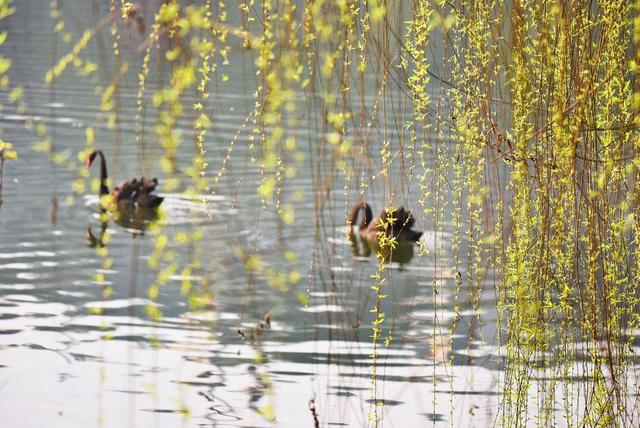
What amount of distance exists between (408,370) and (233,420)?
105 cm

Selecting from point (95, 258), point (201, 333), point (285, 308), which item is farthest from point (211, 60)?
point (95, 258)

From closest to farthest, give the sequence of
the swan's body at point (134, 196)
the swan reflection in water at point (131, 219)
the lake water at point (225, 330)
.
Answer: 1. the lake water at point (225, 330)
2. the swan reflection in water at point (131, 219)
3. the swan's body at point (134, 196)

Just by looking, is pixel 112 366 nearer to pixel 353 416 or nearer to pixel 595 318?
pixel 353 416

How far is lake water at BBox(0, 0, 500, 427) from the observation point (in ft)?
15.5

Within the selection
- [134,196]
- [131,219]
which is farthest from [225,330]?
[134,196]

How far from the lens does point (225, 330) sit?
237 inches

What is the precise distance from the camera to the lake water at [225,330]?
4730 millimetres

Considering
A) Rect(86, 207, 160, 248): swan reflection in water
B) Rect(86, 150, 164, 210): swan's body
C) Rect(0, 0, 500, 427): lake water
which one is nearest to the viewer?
Rect(0, 0, 500, 427): lake water

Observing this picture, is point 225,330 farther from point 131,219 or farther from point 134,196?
point 134,196

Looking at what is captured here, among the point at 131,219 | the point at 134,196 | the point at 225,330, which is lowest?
the point at 225,330

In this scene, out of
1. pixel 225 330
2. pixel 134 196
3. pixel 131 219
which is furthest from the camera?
pixel 134 196

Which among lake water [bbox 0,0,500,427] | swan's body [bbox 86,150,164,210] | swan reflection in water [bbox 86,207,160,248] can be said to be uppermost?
swan's body [bbox 86,150,164,210]

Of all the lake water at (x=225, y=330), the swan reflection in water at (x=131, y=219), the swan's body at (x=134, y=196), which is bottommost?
the lake water at (x=225, y=330)

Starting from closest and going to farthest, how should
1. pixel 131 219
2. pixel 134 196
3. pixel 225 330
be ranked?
1. pixel 225 330
2. pixel 131 219
3. pixel 134 196
